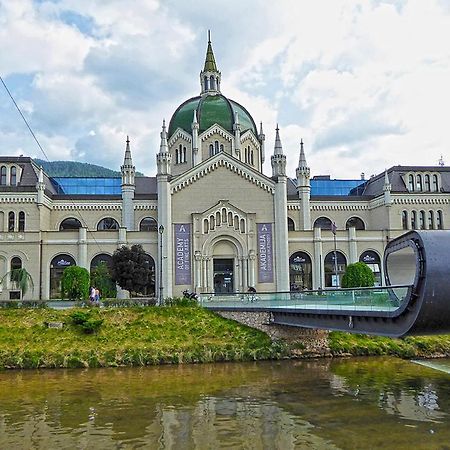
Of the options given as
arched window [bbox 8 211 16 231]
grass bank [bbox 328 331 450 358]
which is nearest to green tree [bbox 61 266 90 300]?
arched window [bbox 8 211 16 231]

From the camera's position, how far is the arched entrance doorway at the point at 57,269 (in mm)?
59281

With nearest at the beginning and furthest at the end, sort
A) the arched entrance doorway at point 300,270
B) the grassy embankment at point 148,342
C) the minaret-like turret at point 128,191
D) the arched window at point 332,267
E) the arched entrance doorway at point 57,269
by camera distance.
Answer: the grassy embankment at point 148,342, the arched entrance doorway at point 57,269, the arched entrance doorway at point 300,270, the arched window at point 332,267, the minaret-like turret at point 128,191

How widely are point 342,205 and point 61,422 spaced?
54713 mm

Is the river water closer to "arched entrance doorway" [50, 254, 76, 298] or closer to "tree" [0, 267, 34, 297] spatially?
"tree" [0, 267, 34, 297]

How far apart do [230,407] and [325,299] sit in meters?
9.10

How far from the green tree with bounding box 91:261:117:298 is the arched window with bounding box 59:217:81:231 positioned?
434 inches

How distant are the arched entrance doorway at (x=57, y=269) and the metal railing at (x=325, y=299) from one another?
19.9 meters

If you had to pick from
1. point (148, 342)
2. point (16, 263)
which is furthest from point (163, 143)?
point (148, 342)

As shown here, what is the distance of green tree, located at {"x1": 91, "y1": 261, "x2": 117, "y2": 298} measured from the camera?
5538 centimetres

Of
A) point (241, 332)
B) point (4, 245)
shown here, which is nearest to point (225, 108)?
point (4, 245)

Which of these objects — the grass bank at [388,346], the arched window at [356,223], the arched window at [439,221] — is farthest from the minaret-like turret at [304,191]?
the grass bank at [388,346]

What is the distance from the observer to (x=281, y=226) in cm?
5956

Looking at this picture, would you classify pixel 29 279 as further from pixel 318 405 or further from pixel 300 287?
pixel 318 405

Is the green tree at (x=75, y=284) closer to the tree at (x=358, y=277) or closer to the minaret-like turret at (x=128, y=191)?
the minaret-like turret at (x=128, y=191)
